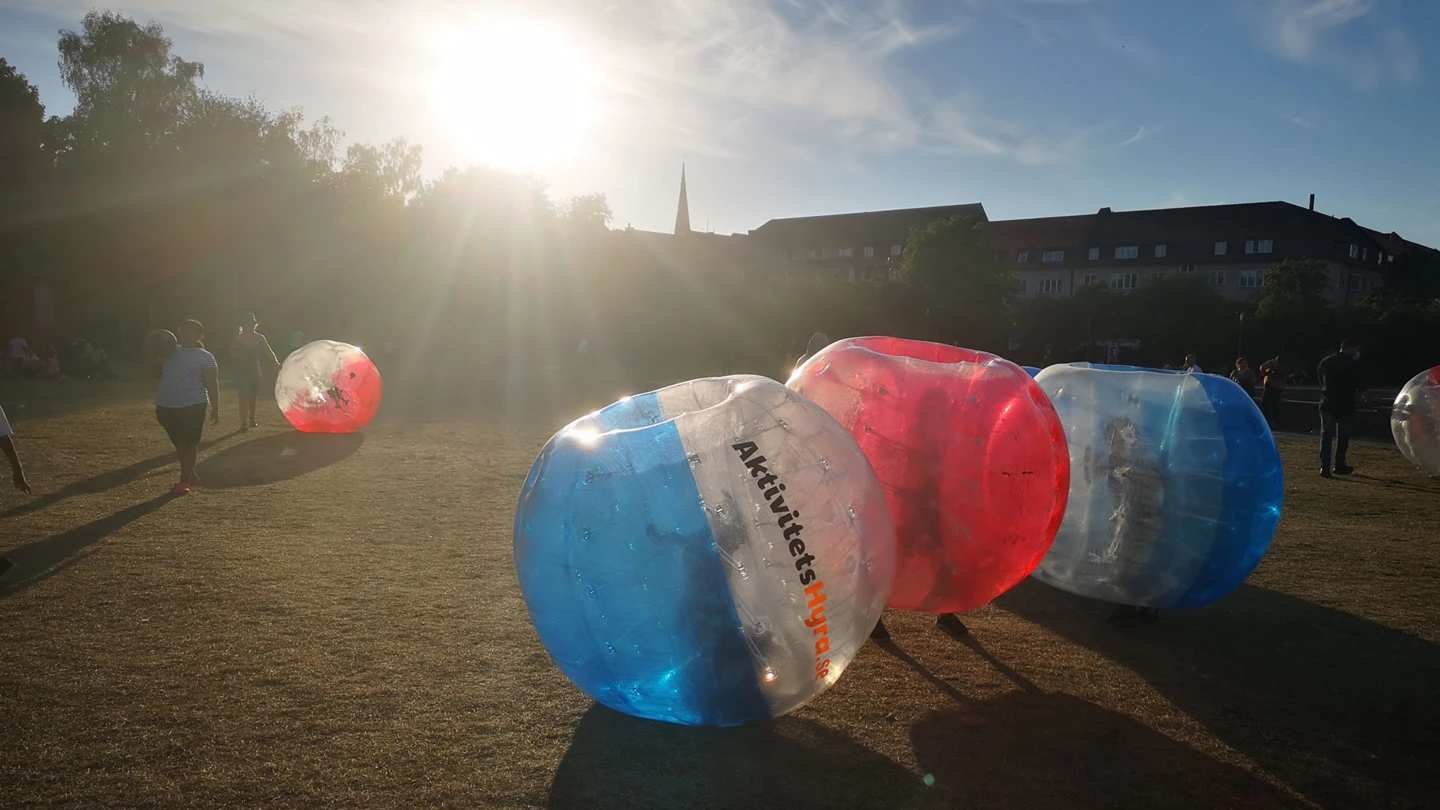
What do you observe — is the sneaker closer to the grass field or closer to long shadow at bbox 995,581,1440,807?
the grass field

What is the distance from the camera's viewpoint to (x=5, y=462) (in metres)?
11.9

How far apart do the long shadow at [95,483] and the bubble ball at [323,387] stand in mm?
2140

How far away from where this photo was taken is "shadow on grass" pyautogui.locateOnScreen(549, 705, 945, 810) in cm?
392

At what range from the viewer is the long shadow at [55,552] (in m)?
6.76

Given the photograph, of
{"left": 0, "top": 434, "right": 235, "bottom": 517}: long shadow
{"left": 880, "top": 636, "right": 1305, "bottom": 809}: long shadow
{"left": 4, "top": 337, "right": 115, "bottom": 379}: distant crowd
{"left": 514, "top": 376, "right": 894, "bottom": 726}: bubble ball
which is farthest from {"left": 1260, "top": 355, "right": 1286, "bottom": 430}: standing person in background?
{"left": 4, "top": 337, "right": 115, "bottom": 379}: distant crowd

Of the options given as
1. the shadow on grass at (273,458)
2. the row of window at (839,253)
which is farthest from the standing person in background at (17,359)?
the row of window at (839,253)

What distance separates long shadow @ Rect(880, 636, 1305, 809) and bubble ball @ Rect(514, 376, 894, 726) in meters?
0.81

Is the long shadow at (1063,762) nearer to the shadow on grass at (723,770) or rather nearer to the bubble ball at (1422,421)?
the shadow on grass at (723,770)

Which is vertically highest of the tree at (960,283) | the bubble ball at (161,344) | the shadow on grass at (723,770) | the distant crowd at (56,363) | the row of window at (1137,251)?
the row of window at (1137,251)

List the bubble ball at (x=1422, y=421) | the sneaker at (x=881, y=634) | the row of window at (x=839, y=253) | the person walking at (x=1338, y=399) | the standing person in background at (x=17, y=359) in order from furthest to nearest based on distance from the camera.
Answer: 1. the row of window at (x=839, y=253)
2. the standing person in background at (x=17, y=359)
3. the person walking at (x=1338, y=399)
4. the bubble ball at (x=1422, y=421)
5. the sneaker at (x=881, y=634)

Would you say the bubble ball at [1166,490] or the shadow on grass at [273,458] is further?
the shadow on grass at [273,458]

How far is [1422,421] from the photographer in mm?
12680

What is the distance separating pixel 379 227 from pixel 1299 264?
6134 cm

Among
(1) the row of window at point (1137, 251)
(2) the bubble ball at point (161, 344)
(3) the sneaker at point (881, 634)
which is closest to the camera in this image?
(3) the sneaker at point (881, 634)
